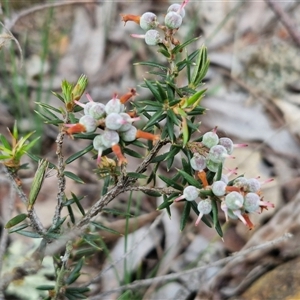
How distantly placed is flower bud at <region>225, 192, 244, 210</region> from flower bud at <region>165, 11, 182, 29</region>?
0.32m

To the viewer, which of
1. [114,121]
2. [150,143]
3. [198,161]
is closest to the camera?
[114,121]

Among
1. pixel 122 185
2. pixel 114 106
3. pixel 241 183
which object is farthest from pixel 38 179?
pixel 241 183

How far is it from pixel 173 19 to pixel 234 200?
0.34 m

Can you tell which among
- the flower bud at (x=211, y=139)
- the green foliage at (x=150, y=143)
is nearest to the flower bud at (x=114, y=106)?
the green foliage at (x=150, y=143)

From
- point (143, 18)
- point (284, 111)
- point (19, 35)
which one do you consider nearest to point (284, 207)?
point (284, 111)

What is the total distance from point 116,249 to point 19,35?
1.32m

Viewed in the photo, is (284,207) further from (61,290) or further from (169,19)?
(169,19)

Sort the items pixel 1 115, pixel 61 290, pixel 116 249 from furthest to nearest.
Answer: pixel 1 115
pixel 116 249
pixel 61 290

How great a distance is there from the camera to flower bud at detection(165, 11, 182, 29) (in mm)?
900

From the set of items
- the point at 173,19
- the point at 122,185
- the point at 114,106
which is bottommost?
the point at 122,185

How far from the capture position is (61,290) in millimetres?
1197

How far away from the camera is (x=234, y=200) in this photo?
0.82 m

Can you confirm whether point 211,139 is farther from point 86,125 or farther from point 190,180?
point 86,125

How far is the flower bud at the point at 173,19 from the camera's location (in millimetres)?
900
